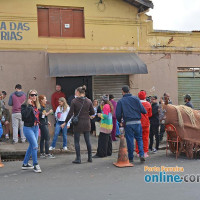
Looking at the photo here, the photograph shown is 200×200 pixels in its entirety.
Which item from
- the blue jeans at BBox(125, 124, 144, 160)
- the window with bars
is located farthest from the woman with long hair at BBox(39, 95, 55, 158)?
the window with bars

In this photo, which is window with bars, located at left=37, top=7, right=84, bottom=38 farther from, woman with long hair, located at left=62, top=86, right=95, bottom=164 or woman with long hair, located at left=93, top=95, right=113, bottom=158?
woman with long hair, located at left=62, top=86, right=95, bottom=164

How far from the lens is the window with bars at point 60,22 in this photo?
11.4 metres

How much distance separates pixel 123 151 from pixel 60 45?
228 inches

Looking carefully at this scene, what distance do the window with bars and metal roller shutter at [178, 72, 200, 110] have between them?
4.84 meters

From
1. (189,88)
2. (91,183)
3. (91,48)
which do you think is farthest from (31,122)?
(189,88)

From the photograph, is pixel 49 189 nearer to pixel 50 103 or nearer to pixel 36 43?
pixel 50 103

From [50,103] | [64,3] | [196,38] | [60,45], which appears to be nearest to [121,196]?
[50,103]

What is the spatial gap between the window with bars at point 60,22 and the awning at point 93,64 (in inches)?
34.2

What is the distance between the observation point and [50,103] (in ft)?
37.5

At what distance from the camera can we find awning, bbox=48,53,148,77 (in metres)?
10.8

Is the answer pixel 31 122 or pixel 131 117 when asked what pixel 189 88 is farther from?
pixel 31 122

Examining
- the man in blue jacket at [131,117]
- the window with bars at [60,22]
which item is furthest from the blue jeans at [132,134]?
the window with bars at [60,22]

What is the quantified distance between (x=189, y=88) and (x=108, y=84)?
12.4 feet

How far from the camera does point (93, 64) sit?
36.7 ft
